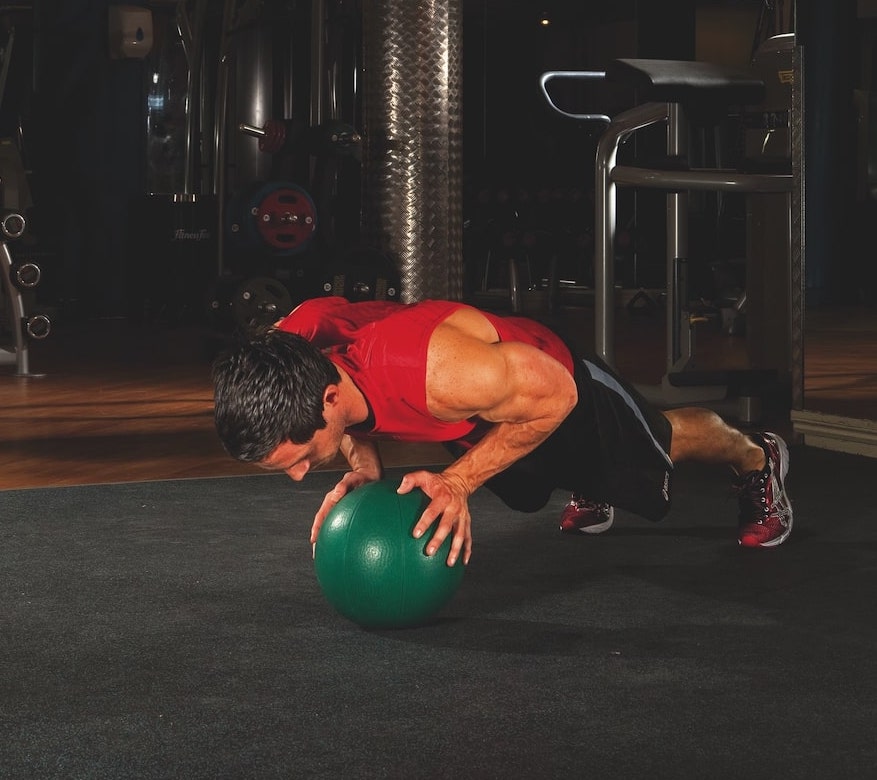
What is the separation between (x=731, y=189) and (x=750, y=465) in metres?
1.13

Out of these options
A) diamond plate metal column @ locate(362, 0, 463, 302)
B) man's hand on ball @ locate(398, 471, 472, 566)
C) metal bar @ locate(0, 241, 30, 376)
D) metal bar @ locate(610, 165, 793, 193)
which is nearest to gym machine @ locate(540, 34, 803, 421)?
metal bar @ locate(610, 165, 793, 193)

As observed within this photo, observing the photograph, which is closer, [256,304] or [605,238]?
[605,238]

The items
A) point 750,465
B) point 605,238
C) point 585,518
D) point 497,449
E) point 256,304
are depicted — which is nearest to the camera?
point 497,449

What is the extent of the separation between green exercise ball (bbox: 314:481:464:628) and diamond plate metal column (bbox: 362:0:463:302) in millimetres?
2893

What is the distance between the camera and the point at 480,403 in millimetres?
1660

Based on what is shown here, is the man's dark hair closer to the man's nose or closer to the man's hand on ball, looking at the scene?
the man's nose

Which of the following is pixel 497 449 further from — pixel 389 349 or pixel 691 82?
pixel 691 82

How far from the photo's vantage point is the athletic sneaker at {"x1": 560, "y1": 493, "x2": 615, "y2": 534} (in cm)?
241

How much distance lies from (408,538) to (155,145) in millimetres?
6366

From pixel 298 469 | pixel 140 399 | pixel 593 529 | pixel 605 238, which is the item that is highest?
pixel 605 238

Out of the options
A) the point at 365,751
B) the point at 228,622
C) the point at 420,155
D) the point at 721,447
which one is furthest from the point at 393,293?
the point at 365,751

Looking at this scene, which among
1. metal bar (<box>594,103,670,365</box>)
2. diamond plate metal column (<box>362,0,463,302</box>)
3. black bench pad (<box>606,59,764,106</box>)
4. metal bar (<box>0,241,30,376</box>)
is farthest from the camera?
metal bar (<box>0,241,30,376</box>)

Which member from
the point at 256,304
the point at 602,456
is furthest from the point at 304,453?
the point at 256,304

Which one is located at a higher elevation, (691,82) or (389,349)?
(691,82)
